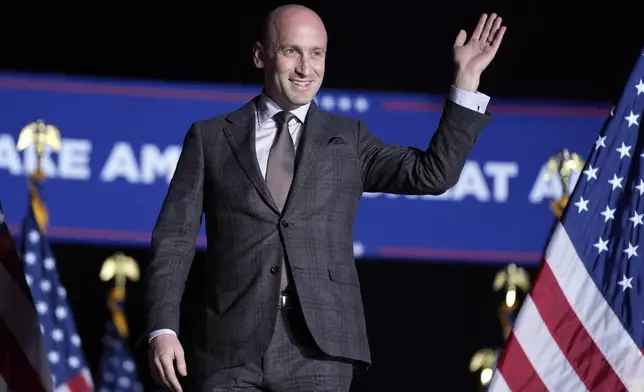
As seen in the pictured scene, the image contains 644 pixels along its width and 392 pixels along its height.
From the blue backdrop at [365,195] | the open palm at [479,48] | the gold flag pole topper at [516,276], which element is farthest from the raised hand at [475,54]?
the blue backdrop at [365,195]

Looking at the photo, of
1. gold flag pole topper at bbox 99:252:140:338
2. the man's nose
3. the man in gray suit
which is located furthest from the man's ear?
gold flag pole topper at bbox 99:252:140:338

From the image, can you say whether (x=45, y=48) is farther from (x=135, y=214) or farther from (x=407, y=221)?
(x=407, y=221)

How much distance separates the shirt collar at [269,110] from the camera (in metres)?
2.88

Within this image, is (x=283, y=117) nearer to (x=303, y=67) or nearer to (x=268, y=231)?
(x=303, y=67)

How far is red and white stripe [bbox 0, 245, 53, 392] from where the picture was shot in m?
3.99

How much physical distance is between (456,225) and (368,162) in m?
3.23

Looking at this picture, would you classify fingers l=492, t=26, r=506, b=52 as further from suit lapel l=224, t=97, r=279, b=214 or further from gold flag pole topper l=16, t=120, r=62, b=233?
gold flag pole topper l=16, t=120, r=62, b=233

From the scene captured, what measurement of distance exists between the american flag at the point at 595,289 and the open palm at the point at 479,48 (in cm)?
67

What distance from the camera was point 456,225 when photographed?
607 centimetres

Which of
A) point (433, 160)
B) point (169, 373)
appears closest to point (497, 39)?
point (433, 160)

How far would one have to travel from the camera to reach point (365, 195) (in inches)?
239

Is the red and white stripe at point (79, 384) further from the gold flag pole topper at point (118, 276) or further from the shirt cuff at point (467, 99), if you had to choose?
the shirt cuff at point (467, 99)

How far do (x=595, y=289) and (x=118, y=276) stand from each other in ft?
9.72

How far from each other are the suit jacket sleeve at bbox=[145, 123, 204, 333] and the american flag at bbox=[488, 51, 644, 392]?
2.61 feet
